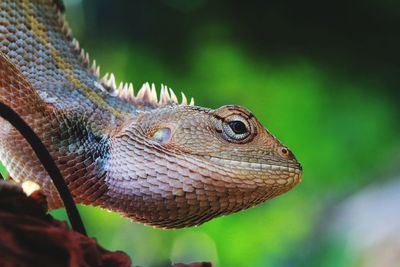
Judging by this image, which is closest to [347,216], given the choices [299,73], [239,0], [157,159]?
[299,73]

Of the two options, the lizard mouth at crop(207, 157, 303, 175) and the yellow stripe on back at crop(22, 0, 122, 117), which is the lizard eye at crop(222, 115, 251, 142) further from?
the yellow stripe on back at crop(22, 0, 122, 117)

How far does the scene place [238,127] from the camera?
5.24 ft

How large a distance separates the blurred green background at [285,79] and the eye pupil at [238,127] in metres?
3.19

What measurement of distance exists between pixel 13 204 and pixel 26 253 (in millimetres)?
74

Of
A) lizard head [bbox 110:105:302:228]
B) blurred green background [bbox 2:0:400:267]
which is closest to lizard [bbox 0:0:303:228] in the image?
lizard head [bbox 110:105:302:228]

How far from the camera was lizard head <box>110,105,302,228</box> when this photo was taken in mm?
1437

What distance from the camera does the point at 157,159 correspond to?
1.48 m

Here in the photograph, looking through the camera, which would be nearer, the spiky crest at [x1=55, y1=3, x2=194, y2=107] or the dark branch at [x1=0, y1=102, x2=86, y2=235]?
the dark branch at [x1=0, y1=102, x2=86, y2=235]

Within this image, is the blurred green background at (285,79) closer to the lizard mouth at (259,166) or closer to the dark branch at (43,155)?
the lizard mouth at (259,166)

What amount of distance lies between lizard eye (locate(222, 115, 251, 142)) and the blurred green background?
3189mm

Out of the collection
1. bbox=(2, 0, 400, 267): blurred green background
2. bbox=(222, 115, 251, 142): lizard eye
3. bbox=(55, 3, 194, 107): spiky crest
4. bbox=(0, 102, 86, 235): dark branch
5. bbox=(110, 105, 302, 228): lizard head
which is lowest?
bbox=(0, 102, 86, 235): dark branch

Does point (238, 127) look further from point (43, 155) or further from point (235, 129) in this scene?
point (43, 155)

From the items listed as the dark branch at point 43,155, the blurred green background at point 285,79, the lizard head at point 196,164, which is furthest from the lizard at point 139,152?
the blurred green background at point 285,79

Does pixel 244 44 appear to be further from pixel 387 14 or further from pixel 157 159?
pixel 157 159
